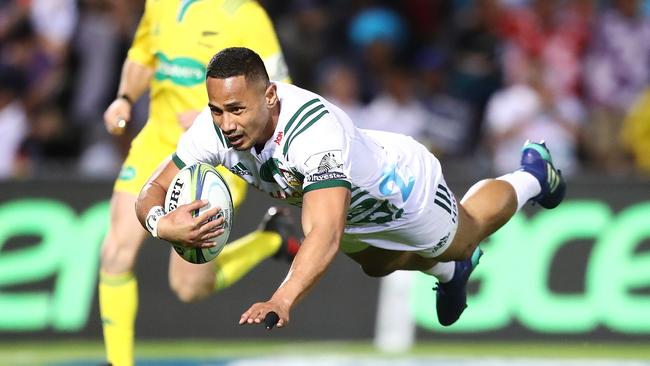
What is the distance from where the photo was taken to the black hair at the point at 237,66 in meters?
6.25

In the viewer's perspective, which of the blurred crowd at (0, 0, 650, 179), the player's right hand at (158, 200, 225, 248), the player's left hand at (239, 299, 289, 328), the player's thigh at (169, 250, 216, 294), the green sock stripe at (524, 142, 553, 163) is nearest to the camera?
the player's left hand at (239, 299, 289, 328)

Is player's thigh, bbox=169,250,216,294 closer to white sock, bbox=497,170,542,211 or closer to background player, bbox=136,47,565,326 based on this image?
background player, bbox=136,47,565,326

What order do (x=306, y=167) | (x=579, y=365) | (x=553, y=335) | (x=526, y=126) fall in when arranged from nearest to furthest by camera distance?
(x=306, y=167)
(x=579, y=365)
(x=553, y=335)
(x=526, y=126)

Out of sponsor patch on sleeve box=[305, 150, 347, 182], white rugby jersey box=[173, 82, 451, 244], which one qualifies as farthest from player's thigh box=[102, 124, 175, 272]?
sponsor patch on sleeve box=[305, 150, 347, 182]

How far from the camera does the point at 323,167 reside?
623cm

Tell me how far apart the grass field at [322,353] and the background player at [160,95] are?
2.43 meters

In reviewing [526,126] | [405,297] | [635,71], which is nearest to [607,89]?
[635,71]

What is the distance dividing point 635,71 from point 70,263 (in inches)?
221

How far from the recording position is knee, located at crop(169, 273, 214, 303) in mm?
8539

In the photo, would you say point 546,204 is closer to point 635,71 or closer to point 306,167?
point 306,167

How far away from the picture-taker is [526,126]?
12.1 m

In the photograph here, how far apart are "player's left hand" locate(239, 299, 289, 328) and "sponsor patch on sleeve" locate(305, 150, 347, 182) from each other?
0.68 m

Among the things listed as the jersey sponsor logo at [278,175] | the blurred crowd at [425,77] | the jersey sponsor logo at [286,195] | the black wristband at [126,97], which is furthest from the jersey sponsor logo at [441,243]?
the blurred crowd at [425,77]

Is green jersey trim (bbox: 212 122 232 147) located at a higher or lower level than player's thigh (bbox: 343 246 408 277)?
higher
